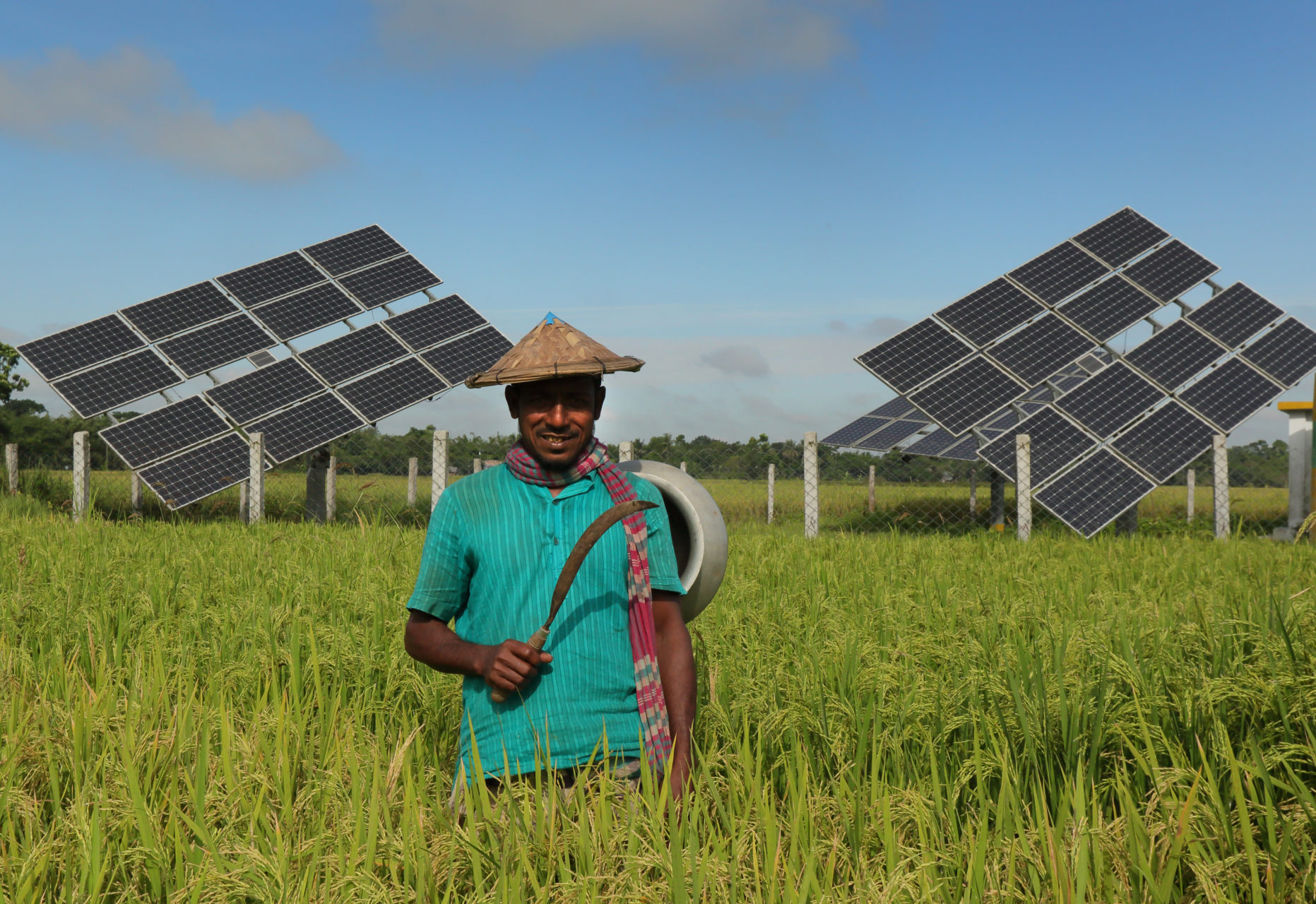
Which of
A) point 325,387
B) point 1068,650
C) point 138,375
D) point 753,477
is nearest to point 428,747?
point 1068,650

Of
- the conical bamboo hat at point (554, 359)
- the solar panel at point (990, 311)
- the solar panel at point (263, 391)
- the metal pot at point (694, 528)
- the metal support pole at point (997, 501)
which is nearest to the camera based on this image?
the conical bamboo hat at point (554, 359)

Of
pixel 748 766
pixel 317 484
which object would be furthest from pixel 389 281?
pixel 748 766

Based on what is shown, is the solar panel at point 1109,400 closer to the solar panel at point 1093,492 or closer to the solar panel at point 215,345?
the solar panel at point 1093,492

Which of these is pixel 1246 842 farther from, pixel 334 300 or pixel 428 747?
pixel 334 300

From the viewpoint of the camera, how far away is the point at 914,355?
12484 mm

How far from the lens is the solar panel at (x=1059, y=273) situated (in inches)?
538

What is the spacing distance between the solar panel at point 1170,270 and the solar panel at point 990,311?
1879 millimetres

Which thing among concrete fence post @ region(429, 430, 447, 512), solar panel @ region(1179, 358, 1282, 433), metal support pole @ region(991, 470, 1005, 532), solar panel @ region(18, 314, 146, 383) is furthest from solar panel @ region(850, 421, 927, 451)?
solar panel @ region(18, 314, 146, 383)

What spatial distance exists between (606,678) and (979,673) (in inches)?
54.7

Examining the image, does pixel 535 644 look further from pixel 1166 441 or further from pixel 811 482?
pixel 1166 441

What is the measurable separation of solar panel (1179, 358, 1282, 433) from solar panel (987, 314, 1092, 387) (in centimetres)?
150

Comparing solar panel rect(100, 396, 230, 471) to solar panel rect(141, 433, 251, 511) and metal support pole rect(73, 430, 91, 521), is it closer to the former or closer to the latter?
solar panel rect(141, 433, 251, 511)

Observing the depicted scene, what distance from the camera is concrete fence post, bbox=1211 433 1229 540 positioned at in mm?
11109

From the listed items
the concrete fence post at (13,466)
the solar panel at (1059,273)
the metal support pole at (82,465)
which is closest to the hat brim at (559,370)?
the metal support pole at (82,465)
